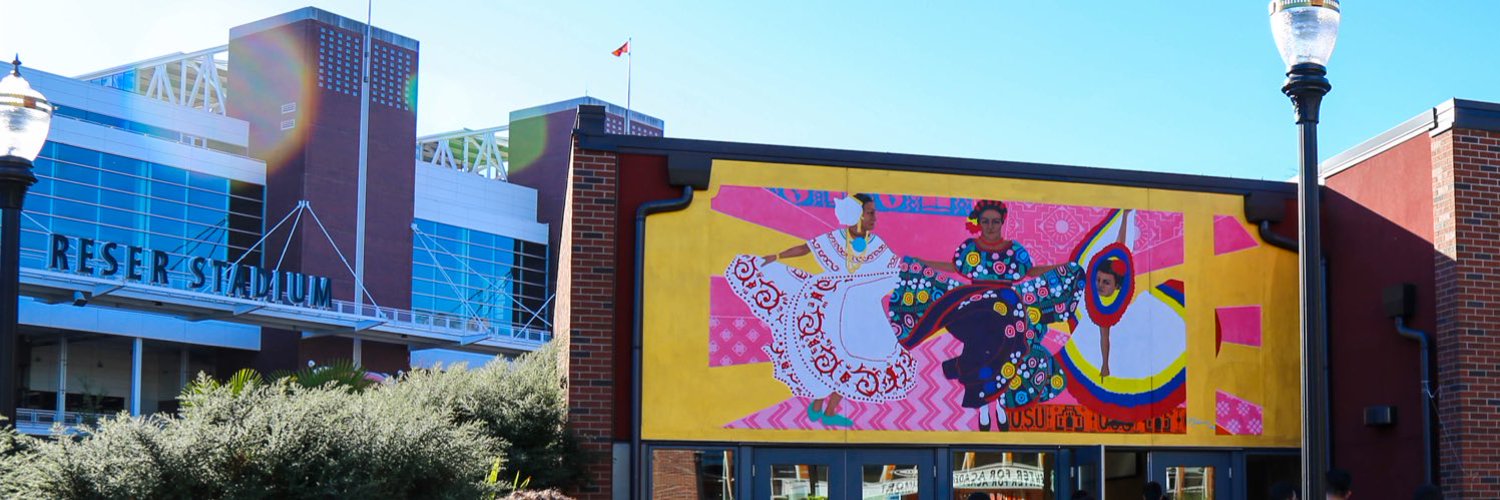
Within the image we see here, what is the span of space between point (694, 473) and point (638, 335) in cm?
145

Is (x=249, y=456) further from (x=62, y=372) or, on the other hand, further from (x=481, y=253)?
(x=481, y=253)

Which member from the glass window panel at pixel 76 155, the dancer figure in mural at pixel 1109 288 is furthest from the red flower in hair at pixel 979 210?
the glass window panel at pixel 76 155

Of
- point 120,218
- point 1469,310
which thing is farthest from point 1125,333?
point 120,218

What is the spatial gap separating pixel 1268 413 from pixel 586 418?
725cm

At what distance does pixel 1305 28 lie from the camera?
7.93 metres

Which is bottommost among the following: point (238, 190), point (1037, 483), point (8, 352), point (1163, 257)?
point (1037, 483)

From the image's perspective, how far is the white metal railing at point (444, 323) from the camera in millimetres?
57562

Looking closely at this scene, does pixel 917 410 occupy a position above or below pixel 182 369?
above

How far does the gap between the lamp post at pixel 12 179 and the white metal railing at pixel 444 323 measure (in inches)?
1801

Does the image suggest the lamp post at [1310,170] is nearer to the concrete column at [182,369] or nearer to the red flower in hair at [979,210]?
the red flower in hair at [979,210]

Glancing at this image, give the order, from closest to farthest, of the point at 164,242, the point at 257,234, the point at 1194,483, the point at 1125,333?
the point at 1125,333, the point at 1194,483, the point at 164,242, the point at 257,234

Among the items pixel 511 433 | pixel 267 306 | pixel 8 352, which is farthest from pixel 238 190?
pixel 8 352

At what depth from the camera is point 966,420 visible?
52.9ft

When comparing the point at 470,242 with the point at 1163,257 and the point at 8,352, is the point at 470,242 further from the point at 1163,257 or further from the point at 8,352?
the point at 8,352
